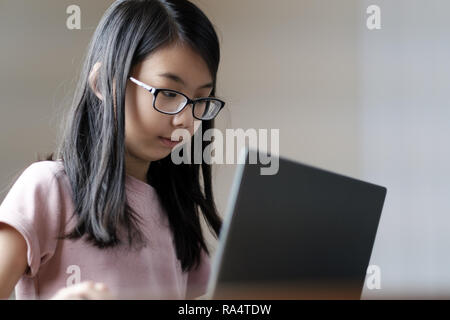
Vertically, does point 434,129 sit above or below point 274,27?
below

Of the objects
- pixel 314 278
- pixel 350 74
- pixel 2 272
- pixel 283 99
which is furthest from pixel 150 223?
pixel 350 74

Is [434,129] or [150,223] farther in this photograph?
[434,129]

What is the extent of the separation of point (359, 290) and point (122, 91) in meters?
0.53

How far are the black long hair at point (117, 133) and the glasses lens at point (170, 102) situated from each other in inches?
2.7

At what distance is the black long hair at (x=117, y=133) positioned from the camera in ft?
2.90

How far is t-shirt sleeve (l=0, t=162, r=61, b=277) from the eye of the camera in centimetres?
75

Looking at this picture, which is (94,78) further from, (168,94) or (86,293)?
(86,293)

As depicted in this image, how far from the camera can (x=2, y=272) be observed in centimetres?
72

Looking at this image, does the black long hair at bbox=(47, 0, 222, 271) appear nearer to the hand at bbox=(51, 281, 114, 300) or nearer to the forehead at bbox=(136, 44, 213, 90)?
the forehead at bbox=(136, 44, 213, 90)

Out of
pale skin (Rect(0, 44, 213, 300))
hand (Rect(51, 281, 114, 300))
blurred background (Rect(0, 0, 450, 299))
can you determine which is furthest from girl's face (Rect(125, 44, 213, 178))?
blurred background (Rect(0, 0, 450, 299))

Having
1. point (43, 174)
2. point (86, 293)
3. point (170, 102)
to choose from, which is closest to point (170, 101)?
point (170, 102)
